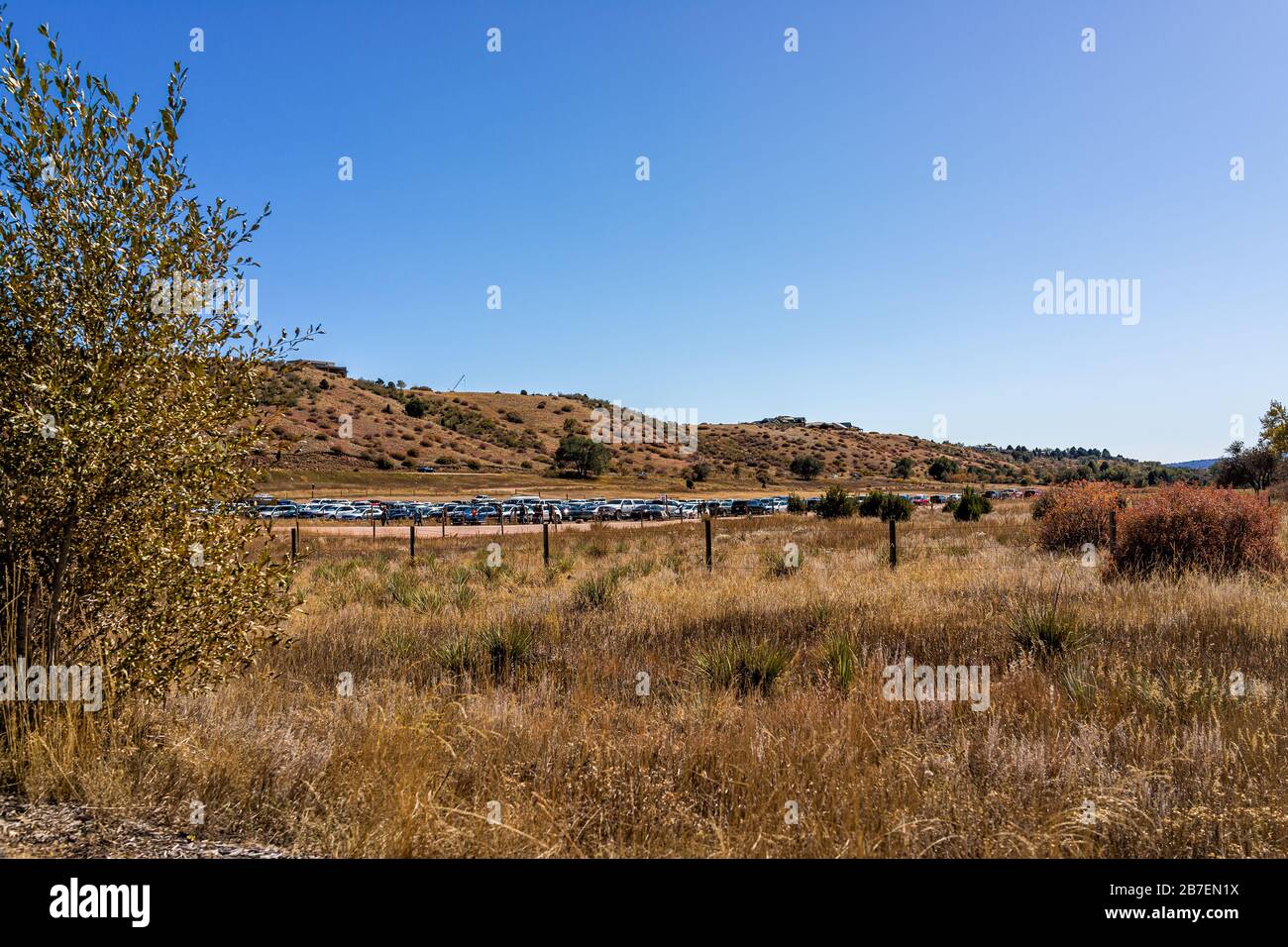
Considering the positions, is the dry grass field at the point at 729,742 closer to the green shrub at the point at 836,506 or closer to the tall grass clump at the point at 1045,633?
the tall grass clump at the point at 1045,633

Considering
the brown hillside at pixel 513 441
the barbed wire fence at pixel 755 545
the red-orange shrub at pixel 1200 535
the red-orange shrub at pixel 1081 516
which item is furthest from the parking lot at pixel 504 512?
the red-orange shrub at pixel 1200 535

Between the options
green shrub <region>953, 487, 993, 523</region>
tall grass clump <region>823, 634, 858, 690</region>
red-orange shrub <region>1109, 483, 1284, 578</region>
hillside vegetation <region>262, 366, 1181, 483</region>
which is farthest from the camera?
hillside vegetation <region>262, 366, 1181, 483</region>

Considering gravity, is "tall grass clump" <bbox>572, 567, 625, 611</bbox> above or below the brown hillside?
below

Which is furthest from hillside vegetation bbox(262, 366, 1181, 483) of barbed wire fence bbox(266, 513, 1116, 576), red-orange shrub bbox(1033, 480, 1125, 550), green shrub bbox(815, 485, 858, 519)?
red-orange shrub bbox(1033, 480, 1125, 550)

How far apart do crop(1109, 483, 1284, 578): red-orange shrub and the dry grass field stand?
3537mm

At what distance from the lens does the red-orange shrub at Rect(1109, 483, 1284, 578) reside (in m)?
12.6

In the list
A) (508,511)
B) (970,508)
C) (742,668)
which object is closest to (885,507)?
(970,508)

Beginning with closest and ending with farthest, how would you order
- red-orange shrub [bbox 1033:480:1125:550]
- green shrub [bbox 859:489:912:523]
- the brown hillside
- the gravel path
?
the gravel path
red-orange shrub [bbox 1033:480:1125:550]
green shrub [bbox 859:489:912:523]
the brown hillside

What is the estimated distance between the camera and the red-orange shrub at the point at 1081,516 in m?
17.0

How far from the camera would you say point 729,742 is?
4.68 metres

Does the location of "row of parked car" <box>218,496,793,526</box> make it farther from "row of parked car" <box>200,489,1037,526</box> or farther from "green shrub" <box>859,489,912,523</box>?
"green shrub" <box>859,489,912,523</box>

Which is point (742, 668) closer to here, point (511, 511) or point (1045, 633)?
point (1045, 633)
